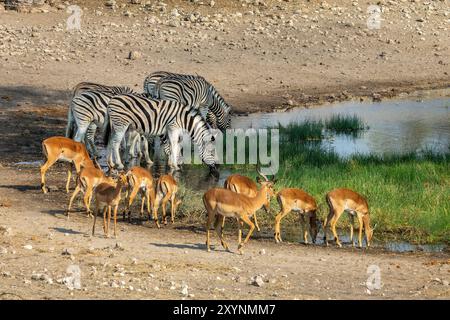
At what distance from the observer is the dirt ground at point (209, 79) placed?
1115cm

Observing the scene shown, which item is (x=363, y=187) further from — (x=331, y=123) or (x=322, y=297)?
(x=331, y=123)

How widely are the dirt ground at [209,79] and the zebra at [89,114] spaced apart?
33.7 inches

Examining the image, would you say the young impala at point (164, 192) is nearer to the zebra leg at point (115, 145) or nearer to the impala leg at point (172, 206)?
the impala leg at point (172, 206)

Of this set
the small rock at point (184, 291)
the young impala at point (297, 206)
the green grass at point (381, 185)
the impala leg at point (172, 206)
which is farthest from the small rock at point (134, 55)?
the small rock at point (184, 291)

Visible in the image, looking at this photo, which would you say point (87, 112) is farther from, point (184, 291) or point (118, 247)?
point (184, 291)

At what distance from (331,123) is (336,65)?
579cm

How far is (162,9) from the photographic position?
29.5 m

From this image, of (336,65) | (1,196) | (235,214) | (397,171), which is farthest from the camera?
(336,65)

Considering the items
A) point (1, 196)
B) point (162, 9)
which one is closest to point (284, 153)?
point (1, 196)

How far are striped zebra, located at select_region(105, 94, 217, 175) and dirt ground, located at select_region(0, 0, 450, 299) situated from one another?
49.7 inches

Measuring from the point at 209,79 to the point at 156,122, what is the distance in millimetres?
7361

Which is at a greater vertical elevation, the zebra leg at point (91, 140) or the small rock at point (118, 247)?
the zebra leg at point (91, 140)

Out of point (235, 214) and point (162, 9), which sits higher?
point (162, 9)
